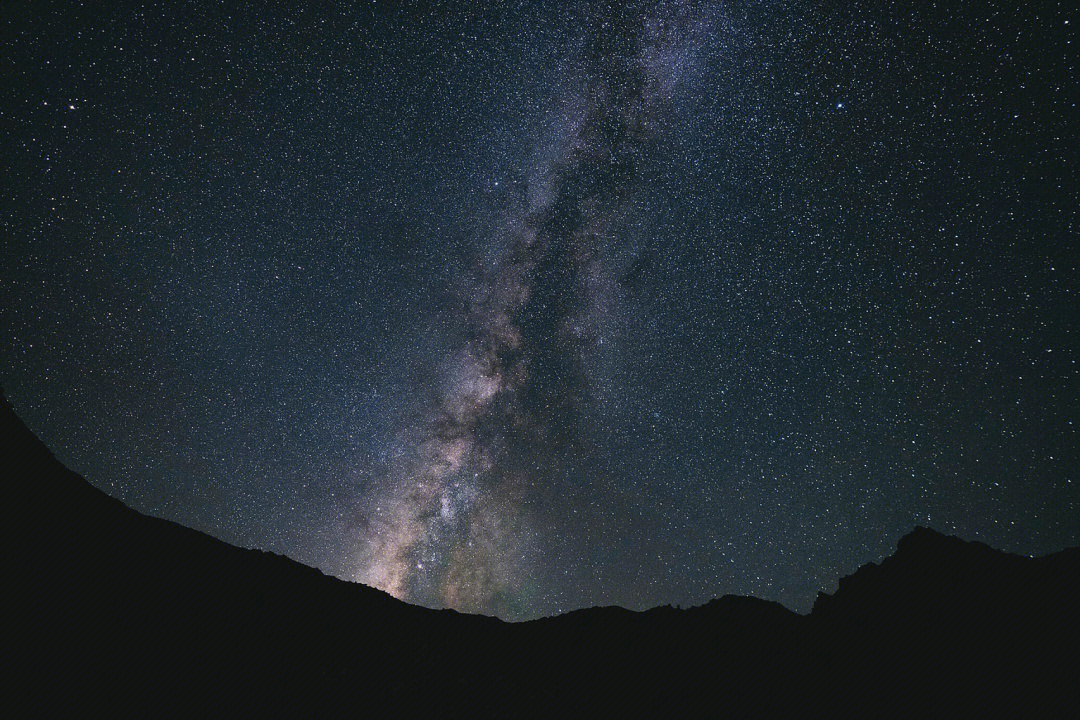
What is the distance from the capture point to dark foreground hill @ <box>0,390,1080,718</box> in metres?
5.96

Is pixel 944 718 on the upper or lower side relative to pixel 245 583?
lower

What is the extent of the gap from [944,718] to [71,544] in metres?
16.0

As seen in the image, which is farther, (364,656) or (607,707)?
(607,707)

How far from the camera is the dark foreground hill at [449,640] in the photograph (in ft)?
19.5

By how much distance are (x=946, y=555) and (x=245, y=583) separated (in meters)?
15.7

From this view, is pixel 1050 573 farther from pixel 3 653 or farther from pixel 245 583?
pixel 3 653

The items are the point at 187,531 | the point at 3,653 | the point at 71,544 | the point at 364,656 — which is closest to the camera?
the point at 3,653

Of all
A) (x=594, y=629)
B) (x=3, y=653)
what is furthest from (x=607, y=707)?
(x=3, y=653)

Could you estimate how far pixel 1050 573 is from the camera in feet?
30.3

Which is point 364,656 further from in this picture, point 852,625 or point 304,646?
point 852,625

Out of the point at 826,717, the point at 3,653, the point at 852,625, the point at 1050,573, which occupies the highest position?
the point at 1050,573

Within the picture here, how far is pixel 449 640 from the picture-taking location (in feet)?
34.1

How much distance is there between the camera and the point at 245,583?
342 inches

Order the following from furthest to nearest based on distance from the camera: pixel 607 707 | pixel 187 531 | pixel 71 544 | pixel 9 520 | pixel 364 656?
pixel 607 707
pixel 364 656
pixel 187 531
pixel 71 544
pixel 9 520
